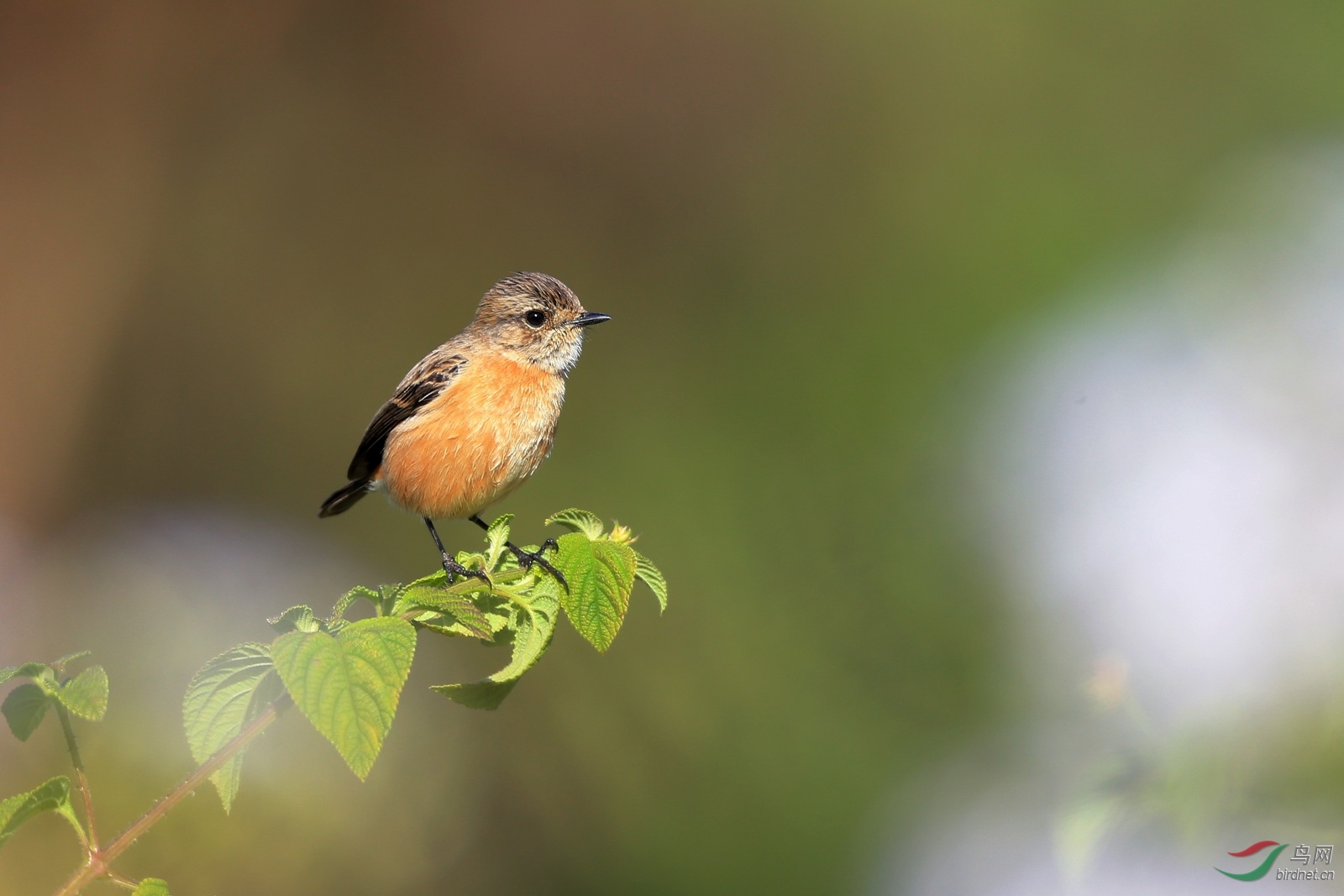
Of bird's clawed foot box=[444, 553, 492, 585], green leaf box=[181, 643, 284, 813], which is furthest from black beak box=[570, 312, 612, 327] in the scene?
green leaf box=[181, 643, 284, 813]

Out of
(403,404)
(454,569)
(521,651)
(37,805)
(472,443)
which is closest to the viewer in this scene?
(37,805)

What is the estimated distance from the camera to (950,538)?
12.2 ft

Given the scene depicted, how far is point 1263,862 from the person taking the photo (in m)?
1.43

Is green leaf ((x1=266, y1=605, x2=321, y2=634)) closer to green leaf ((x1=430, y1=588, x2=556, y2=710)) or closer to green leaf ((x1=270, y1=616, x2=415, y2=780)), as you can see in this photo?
green leaf ((x1=270, y1=616, x2=415, y2=780))

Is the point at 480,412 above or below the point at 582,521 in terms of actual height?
below

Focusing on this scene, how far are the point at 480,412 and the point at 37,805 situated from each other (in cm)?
145

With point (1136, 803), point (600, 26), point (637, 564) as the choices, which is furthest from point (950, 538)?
point (600, 26)

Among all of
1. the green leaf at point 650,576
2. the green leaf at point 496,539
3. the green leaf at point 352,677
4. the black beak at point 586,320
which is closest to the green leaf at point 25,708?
the green leaf at point 352,677

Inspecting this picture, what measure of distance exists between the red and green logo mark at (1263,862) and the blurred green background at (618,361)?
4.65 ft

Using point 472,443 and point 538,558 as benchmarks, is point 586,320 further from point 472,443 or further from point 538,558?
point 538,558

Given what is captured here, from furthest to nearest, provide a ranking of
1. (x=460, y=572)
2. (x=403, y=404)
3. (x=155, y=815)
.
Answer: (x=403, y=404) < (x=460, y=572) < (x=155, y=815)

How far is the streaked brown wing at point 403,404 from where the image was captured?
2586mm

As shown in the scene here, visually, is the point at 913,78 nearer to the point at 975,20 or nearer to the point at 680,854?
the point at 975,20

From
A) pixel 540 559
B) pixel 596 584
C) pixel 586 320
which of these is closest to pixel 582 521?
pixel 540 559
